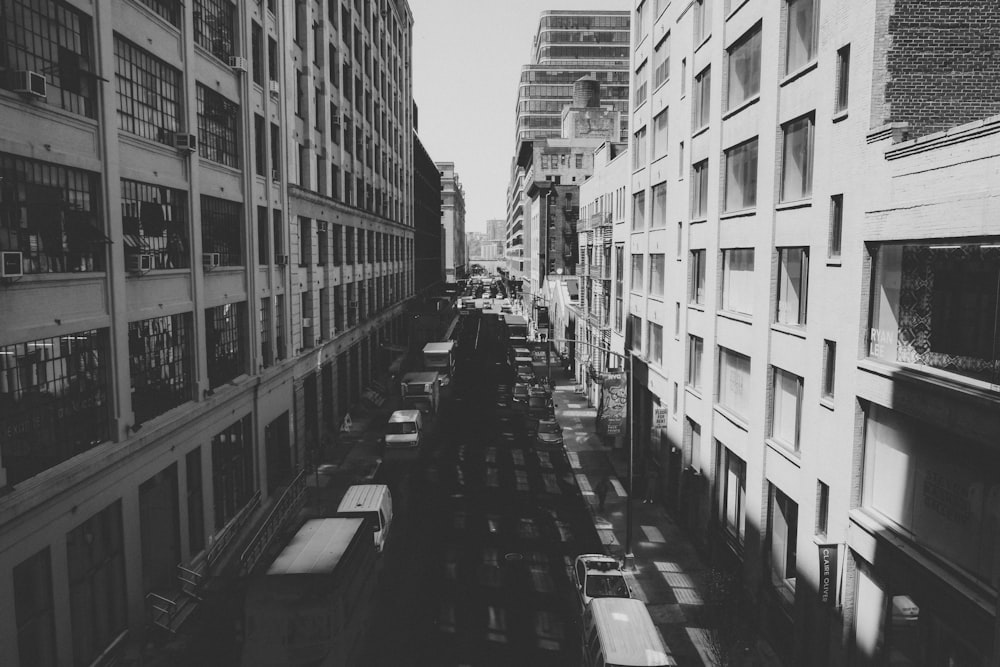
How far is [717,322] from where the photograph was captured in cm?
2566

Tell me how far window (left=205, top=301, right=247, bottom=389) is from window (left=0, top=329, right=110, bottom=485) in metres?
7.13

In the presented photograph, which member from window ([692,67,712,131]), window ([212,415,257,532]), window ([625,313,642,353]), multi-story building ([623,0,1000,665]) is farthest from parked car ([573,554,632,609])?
window ([625,313,642,353])

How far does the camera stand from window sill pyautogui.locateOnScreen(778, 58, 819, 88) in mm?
18516

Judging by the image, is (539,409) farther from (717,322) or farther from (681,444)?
(717,322)

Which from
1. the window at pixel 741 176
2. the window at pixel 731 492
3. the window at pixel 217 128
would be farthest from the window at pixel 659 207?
the window at pixel 217 128

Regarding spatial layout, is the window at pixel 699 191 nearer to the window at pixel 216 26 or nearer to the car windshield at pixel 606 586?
the car windshield at pixel 606 586

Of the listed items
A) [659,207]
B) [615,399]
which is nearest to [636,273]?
[659,207]

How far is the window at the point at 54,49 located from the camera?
15242 millimetres

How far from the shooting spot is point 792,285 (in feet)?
66.1

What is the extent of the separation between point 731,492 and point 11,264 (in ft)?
71.6

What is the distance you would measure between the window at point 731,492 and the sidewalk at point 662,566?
69.5 inches

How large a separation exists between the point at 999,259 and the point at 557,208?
101m

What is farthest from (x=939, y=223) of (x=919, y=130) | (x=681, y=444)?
(x=681, y=444)

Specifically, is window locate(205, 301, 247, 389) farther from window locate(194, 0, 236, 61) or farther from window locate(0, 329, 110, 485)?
window locate(194, 0, 236, 61)
